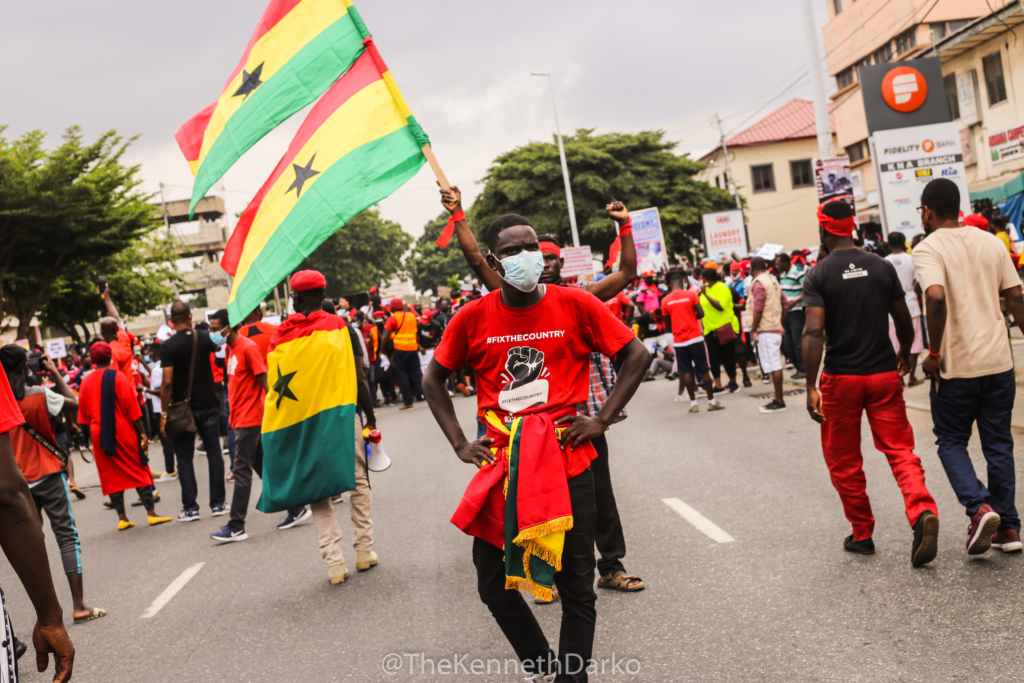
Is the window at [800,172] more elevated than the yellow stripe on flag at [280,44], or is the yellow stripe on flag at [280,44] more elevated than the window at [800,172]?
the window at [800,172]

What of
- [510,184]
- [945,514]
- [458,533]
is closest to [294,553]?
[458,533]

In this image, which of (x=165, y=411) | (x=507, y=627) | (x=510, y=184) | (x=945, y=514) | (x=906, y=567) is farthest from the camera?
(x=510, y=184)

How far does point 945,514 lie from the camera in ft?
19.3

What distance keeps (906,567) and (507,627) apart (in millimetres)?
2588

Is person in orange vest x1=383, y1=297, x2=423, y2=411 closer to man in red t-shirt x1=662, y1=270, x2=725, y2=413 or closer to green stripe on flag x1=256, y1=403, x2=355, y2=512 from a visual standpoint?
man in red t-shirt x1=662, y1=270, x2=725, y2=413

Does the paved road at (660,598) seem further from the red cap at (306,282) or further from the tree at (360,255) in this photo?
the tree at (360,255)

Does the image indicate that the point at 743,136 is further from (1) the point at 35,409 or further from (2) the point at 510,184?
(1) the point at 35,409

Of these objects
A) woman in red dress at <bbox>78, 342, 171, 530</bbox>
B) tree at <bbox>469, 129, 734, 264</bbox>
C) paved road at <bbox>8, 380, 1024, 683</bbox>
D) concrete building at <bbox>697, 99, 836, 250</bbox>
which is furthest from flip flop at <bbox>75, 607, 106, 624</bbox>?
concrete building at <bbox>697, 99, 836, 250</bbox>

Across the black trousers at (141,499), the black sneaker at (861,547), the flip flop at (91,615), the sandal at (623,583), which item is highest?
the black trousers at (141,499)

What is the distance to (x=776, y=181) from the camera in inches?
2116

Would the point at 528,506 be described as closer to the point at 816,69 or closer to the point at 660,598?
the point at 660,598

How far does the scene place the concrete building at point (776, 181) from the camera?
5350 cm

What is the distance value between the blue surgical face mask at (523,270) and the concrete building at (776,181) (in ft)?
171

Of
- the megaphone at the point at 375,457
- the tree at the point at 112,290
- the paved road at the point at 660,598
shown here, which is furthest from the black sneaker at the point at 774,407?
the tree at the point at 112,290
